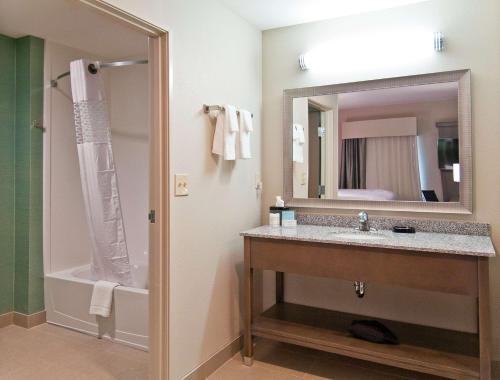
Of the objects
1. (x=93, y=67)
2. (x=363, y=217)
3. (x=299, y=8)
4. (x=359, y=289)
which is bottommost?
(x=359, y=289)

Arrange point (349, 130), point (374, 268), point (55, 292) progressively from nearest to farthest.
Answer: point (374, 268) → point (349, 130) → point (55, 292)

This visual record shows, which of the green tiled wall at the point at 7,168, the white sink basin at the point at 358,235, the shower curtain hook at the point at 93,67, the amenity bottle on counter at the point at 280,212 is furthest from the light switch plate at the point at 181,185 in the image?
the green tiled wall at the point at 7,168

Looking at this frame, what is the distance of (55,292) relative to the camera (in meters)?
2.95

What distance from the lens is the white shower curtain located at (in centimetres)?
276

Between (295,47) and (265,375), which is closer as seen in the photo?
(265,375)

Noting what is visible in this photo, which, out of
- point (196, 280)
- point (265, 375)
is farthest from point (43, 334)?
point (265, 375)

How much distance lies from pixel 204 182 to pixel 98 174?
1.04m

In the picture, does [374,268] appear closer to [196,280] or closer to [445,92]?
[196,280]

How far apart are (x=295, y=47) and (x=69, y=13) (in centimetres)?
152

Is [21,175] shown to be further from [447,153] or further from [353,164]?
[447,153]

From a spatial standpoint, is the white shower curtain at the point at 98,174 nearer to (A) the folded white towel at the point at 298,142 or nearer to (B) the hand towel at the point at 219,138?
(B) the hand towel at the point at 219,138

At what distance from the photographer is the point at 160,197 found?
6.19 feet

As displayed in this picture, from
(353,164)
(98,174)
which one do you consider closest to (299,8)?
(353,164)

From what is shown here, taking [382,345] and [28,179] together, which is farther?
[28,179]
